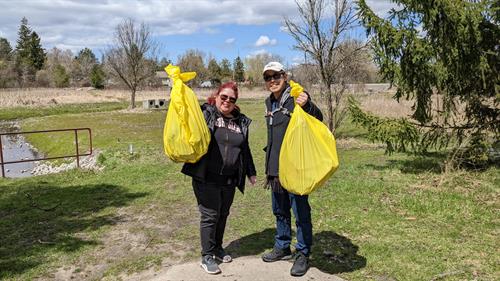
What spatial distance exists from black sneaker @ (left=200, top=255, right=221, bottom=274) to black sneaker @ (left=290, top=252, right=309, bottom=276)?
72 centimetres

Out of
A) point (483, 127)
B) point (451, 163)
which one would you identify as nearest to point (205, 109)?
point (451, 163)

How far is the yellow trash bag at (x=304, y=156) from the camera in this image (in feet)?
13.1

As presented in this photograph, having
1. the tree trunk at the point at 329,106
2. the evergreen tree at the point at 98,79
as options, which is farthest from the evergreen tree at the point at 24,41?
the tree trunk at the point at 329,106

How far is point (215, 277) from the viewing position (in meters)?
4.23

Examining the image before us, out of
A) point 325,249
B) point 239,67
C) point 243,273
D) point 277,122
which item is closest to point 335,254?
point 325,249

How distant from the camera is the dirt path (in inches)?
166

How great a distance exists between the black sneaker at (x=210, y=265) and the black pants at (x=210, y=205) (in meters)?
0.05

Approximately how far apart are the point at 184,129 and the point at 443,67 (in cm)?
625

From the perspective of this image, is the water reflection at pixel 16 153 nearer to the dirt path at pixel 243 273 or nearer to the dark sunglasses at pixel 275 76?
the dirt path at pixel 243 273

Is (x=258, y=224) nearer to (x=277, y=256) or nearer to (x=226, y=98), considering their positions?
(x=277, y=256)

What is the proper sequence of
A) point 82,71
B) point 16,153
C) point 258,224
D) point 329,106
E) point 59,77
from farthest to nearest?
1. point 82,71
2. point 59,77
3. point 16,153
4. point 329,106
5. point 258,224

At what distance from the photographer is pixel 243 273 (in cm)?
430

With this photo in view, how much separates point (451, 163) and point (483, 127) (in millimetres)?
1033

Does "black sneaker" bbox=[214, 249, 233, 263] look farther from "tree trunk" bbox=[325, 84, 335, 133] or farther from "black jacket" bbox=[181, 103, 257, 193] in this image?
"tree trunk" bbox=[325, 84, 335, 133]
